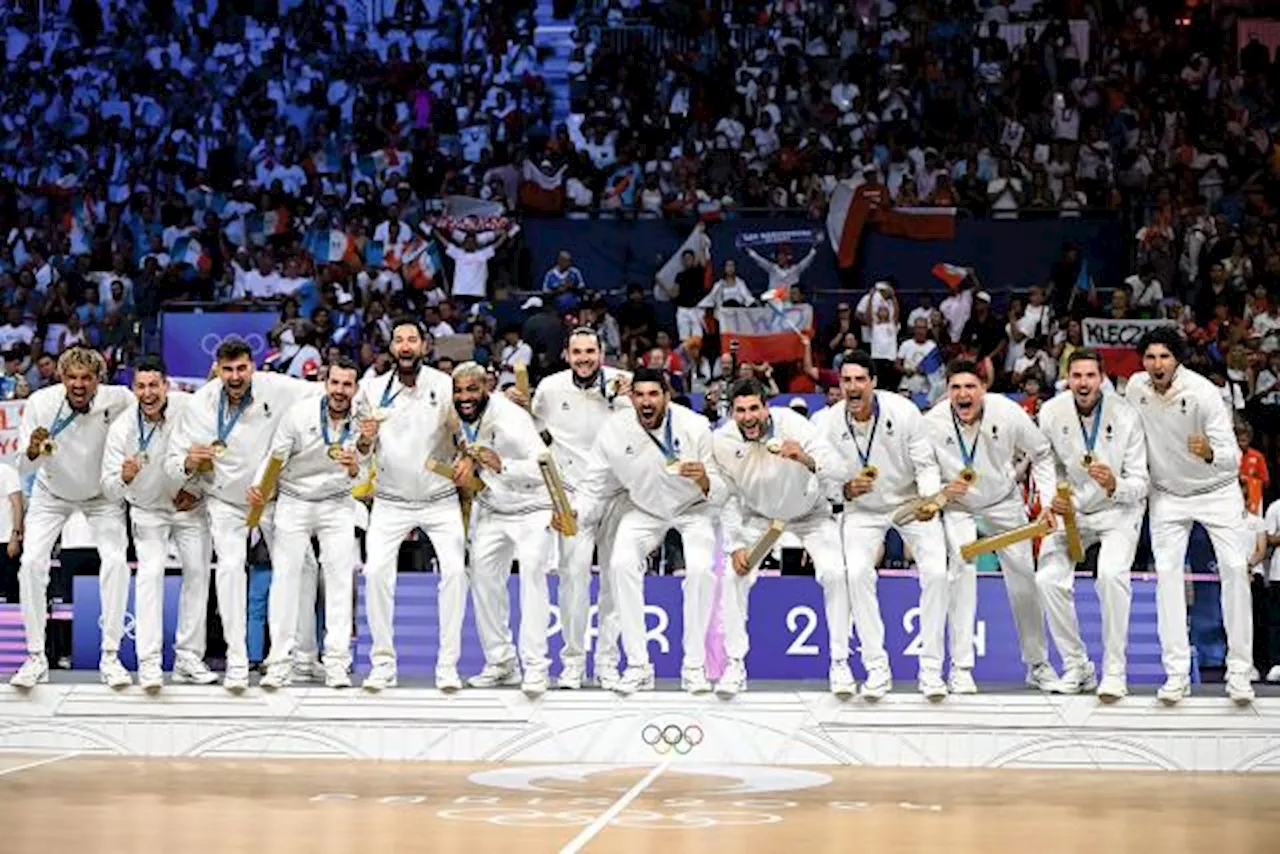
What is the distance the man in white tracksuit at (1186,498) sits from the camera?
612 inches

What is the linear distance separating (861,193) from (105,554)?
12183 mm

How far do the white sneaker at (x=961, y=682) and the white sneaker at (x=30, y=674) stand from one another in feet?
21.9

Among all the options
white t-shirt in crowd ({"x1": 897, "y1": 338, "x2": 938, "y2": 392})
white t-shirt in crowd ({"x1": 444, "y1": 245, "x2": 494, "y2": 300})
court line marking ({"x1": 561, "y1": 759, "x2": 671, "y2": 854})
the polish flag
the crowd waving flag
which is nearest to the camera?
court line marking ({"x1": 561, "y1": 759, "x2": 671, "y2": 854})

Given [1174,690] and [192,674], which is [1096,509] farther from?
[192,674]

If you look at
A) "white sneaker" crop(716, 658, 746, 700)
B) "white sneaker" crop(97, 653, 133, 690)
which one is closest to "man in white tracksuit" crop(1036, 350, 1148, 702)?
"white sneaker" crop(716, 658, 746, 700)

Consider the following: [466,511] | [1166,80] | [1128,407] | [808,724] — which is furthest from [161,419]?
[1166,80]

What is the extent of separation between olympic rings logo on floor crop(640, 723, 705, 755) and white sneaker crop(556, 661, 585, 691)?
2.29ft

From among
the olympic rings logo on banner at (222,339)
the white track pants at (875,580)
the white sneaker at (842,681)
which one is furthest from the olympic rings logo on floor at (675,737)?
the olympic rings logo on banner at (222,339)

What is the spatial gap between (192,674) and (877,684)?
510cm

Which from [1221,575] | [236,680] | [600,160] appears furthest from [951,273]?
[236,680]

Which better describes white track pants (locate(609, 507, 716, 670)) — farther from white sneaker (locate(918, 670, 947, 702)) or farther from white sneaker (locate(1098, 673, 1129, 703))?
white sneaker (locate(1098, 673, 1129, 703))

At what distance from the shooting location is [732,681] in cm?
1575

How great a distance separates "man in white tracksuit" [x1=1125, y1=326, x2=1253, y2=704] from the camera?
15.5 metres

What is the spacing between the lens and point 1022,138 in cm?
2769
